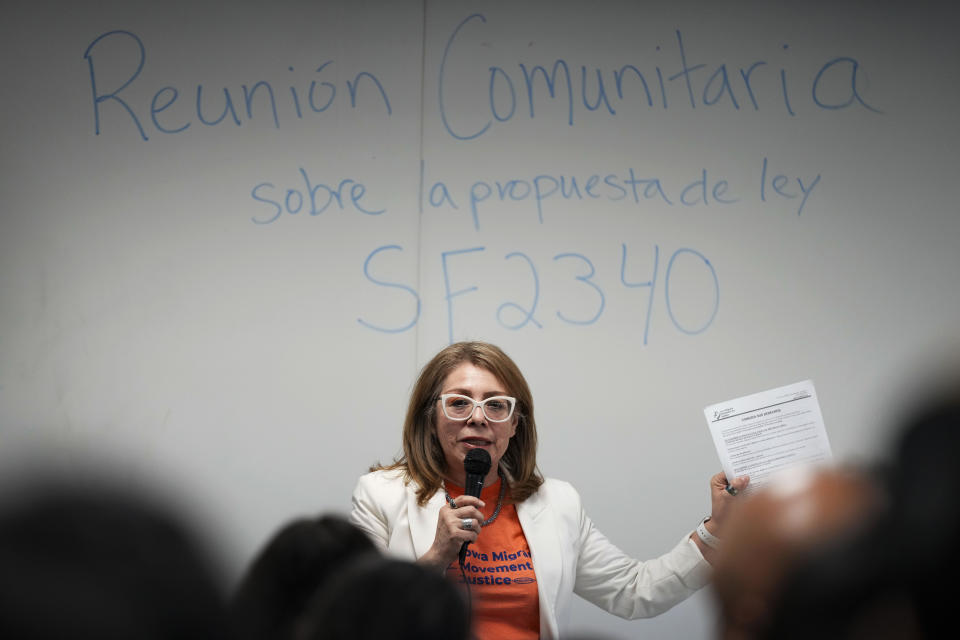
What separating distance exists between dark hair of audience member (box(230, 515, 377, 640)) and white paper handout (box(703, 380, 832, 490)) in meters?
1.23

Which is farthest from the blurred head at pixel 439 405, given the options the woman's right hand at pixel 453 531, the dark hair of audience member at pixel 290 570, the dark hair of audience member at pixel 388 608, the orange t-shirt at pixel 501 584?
the dark hair of audience member at pixel 388 608

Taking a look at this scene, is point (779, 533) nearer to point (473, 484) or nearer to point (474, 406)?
point (473, 484)

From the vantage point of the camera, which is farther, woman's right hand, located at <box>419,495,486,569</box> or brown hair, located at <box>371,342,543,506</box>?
brown hair, located at <box>371,342,543,506</box>

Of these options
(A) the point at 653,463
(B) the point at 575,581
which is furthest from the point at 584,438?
(B) the point at 575,581

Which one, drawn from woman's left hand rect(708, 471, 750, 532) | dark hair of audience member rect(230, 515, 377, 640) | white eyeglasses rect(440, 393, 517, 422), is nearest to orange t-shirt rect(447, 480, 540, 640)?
white eyeglasses rect(440, 393, 517, 422)

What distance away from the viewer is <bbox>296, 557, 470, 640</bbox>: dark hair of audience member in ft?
2.13

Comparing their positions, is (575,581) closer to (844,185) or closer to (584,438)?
(584,438)

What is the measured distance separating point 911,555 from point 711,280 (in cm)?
222

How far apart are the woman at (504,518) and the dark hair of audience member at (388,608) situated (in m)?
1.34

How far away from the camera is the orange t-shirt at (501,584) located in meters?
2.05

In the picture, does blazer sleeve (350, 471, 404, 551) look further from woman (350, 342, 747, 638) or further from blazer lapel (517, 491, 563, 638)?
blazer lapel (517, 491, 563, 638)

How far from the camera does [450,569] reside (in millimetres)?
2051

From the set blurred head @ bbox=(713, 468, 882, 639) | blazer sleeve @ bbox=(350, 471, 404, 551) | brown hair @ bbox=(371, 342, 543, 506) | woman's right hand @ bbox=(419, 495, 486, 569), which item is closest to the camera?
blurred head @ bbox=(713, 468, 882, 639)

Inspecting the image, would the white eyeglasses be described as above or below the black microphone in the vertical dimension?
above
